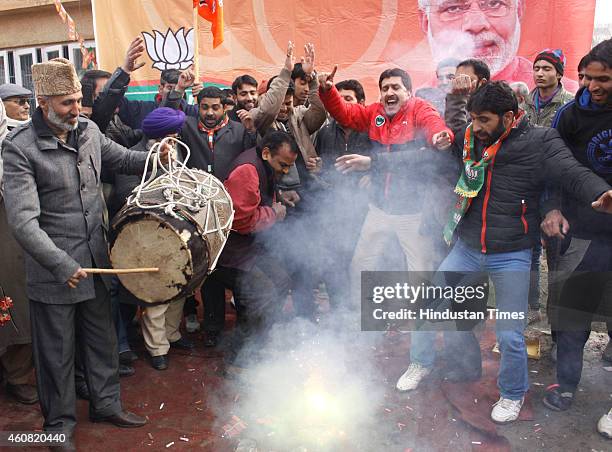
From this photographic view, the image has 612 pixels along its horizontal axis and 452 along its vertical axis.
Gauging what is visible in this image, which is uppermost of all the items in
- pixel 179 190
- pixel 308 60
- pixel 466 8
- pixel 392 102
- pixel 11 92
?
pixel 466 8

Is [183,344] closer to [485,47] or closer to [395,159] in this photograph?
[395,159]

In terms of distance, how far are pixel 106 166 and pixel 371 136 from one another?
2042mm

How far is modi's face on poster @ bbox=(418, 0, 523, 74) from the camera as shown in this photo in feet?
20.9

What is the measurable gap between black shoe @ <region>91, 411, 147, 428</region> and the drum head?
0.95m

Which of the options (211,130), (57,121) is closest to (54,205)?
(57,121)

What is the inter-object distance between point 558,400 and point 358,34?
5356mm

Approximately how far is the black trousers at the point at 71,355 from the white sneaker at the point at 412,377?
1912 mm

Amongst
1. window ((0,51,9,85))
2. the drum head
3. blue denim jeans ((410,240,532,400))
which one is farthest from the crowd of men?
window ((0,51,9,85))

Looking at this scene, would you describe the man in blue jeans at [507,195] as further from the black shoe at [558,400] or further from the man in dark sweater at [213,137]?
the man in dark sweater at [213,137]

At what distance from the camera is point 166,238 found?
273 centimetres

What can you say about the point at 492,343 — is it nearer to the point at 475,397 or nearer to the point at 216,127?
the point at 475,397

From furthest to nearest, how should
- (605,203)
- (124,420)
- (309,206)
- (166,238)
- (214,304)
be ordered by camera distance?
(309,206) → (214,304) → (124,420) → (605,203) → (166,238)

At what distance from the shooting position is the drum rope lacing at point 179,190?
2838mm

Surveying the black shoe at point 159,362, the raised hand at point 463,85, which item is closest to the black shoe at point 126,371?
the black shoe at point 159,362
